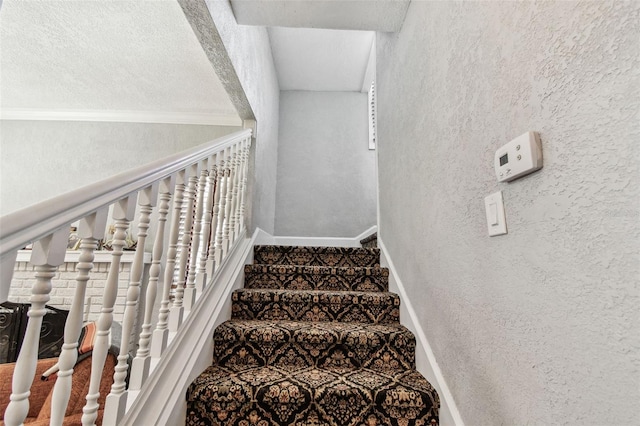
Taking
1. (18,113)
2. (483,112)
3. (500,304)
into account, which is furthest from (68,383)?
(18,113)

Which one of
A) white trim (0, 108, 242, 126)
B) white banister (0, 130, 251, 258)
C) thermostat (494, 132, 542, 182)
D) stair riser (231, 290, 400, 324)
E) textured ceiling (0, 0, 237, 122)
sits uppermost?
textured ceiling (0, 0, 237, 122)

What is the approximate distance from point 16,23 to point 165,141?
4.73 ft

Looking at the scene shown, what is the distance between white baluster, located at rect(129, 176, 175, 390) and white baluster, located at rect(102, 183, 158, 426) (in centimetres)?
4

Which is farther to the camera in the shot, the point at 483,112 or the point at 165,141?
the point at 165,141

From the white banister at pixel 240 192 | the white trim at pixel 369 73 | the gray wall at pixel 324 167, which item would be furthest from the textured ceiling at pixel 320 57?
the white banister at pixel 240 192

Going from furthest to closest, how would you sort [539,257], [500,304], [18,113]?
1. [18,113]
2. [500,304]
3. [539,257]

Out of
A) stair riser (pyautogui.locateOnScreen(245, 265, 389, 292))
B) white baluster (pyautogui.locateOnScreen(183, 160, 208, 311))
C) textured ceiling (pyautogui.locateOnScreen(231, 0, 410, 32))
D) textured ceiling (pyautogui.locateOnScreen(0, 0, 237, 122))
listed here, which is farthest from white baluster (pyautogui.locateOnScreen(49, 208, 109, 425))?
textured ceiling (pyautogui.locateOnScreen(0, 0, 237, 122))

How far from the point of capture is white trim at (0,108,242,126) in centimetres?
328

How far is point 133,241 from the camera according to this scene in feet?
9.93

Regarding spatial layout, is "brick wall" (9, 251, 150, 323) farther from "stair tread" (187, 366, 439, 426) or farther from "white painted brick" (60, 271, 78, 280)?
"stair tread" (187, 366, 439, 426)

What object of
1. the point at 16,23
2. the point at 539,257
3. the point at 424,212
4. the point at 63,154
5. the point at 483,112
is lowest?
the point at 539,257

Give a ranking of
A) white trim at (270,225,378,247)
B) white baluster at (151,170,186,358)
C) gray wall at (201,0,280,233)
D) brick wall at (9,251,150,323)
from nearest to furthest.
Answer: white baluster at (151,170,186,358)
gray wall at (201,0,280,233)
brick wall at (9,251,150,323)
white trim at (270,225,378,247)

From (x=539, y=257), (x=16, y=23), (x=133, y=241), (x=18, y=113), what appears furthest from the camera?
(x=18, y=113)

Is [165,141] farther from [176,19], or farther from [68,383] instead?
[68,383]
